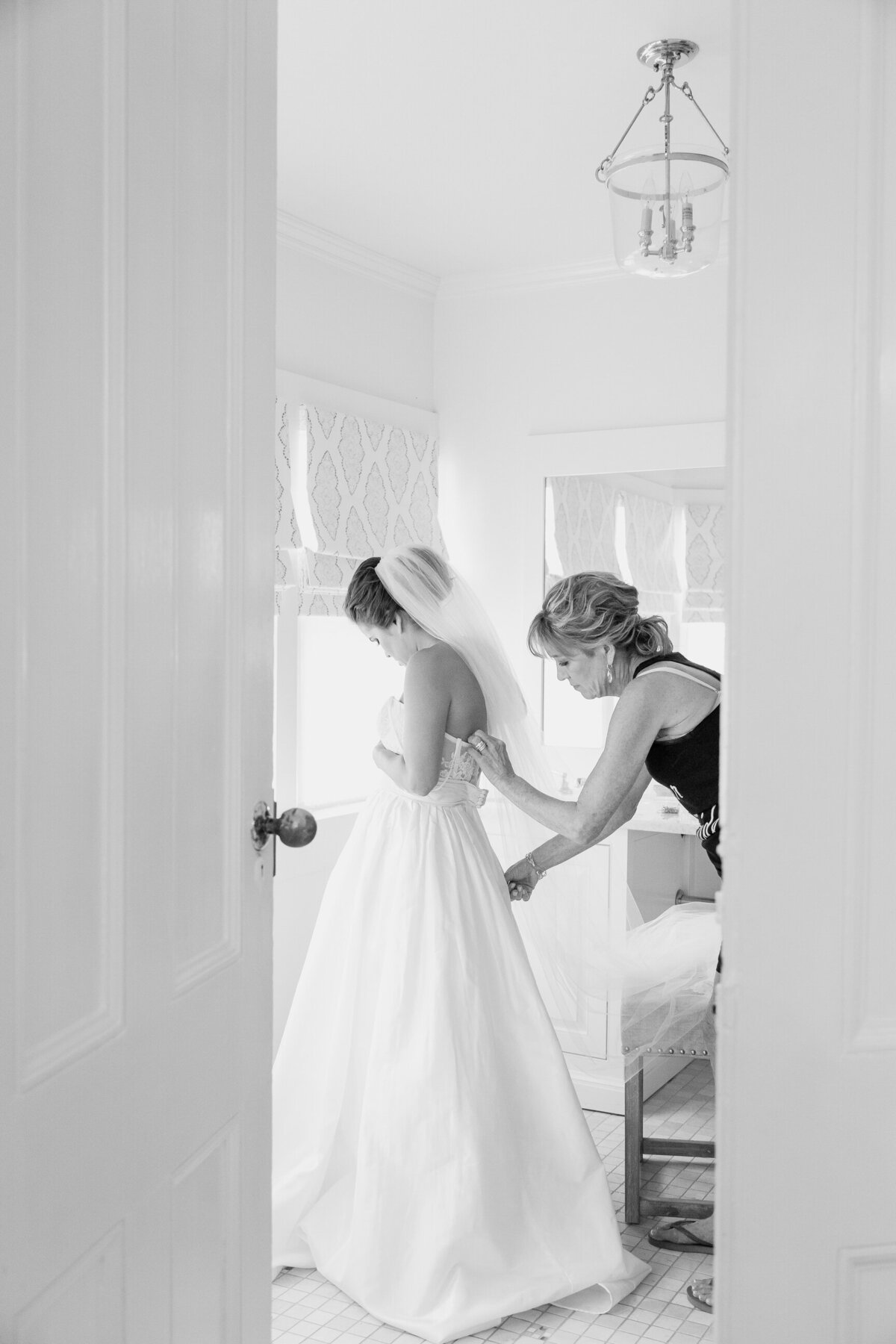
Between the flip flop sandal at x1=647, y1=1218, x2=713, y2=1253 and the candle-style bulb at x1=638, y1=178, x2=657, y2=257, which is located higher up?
the candle-style bulb at x1=638, y1=178, x2=657, y2=257

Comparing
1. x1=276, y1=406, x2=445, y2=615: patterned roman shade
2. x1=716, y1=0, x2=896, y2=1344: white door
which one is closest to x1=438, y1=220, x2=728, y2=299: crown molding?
x1=276, y1=406, x2=445, y2=615: patterned roman shade

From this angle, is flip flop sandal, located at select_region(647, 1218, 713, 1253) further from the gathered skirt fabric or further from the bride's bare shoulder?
the bride's bare shoulder

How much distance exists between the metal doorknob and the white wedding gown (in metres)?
1.37

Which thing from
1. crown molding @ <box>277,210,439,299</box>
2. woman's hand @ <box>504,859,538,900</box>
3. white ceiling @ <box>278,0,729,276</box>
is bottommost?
woman's hand @ <box>504,859,538,900</box>

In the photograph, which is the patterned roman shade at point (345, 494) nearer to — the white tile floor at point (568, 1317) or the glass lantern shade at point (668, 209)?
the glass lantern shade at point (668, 209)

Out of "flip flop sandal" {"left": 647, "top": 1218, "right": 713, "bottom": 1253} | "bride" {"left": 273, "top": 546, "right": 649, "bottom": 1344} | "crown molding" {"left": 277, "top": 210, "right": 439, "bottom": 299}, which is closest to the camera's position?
"bride" {"left": 273, "top": 546, "right": 649, "bottom": 1344}

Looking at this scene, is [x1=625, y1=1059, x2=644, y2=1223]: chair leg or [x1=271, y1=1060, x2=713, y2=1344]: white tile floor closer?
[x1=271, y1=1060, x2=713, y2=1344]: white tile floor

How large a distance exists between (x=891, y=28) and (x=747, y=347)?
33 cm

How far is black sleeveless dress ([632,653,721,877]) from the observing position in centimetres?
258

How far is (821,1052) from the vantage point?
4.01 ft

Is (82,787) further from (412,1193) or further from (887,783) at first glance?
(412,1193)

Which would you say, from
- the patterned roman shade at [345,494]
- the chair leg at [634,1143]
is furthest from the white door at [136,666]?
the patterned roman shade at [345,494]

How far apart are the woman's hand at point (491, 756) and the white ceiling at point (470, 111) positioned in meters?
1.59

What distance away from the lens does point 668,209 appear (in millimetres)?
2646
